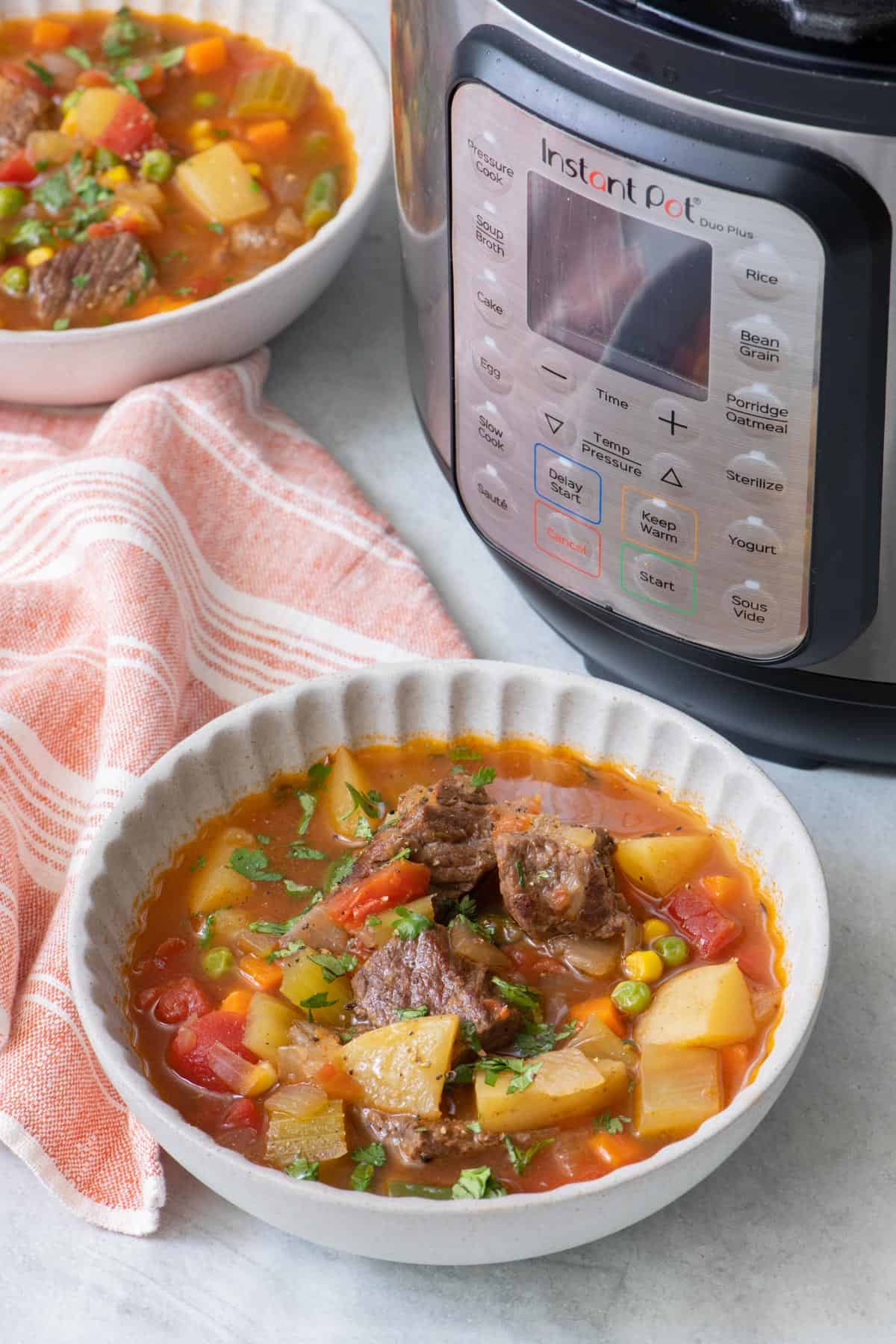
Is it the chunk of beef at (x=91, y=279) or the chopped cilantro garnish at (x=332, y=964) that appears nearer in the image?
the chopped cilantro garnish at (x=332, y=964)

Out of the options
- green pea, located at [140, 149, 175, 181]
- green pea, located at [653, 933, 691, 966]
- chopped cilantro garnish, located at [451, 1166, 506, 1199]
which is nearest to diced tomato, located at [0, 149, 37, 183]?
green pea, located at [140, 149, 175, 181]

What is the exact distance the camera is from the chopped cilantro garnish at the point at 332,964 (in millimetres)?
1195

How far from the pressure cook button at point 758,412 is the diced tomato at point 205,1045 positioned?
51cm

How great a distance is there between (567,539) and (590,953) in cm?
30

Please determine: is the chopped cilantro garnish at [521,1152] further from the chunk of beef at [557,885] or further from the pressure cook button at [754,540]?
the pressure cook button at [754,540]

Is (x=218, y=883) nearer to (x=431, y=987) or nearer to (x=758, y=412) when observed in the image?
(x=431, y=987)

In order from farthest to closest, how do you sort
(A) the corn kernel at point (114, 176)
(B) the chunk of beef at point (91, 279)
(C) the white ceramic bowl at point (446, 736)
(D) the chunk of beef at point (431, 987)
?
(A) the corn kernel at point (114, 176), (B) the chunk of beef at point (91, 279), (D) the chunk of beef at point (431, 987), (C) the white ceramic bowl at point (446, 736)

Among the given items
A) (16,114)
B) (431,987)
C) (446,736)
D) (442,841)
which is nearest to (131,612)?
(446,736)

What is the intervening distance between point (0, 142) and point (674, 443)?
110cm

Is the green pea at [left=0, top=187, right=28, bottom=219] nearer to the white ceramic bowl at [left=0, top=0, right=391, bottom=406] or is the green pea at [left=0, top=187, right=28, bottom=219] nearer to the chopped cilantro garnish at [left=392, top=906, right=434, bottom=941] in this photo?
the white ceramic bowl at [left=0, top=0, right=391, bottom=406]

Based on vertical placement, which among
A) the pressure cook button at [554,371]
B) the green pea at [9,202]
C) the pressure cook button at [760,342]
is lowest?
the green pea at [9,202]

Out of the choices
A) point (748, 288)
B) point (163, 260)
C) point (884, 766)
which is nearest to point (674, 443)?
point (748, 288)

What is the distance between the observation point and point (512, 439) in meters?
1.29

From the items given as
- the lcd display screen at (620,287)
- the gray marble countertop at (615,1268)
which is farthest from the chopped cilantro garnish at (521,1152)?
the lcd display screen at (620,287)
